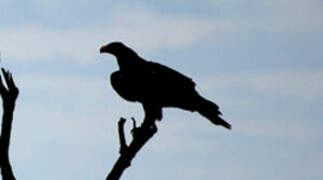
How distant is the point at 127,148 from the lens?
23.0 feet

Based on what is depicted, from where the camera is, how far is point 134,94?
36.5 ft

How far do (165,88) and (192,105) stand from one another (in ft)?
1.99

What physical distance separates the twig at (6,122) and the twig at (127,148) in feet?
3.27

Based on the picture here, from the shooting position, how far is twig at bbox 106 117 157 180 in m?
6.39

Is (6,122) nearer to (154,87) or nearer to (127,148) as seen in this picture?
(127,148)

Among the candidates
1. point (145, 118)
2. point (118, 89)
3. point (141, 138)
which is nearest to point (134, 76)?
point (118, 89)

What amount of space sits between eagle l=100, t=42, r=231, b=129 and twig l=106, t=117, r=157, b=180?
2.37 metres

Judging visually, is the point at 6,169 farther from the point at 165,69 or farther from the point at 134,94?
the point at 165,69

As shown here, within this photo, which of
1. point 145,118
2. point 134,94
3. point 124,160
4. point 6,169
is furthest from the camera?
point 134,94

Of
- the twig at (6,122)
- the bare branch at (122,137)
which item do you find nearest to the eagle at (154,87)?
the bare branch at (122,137)

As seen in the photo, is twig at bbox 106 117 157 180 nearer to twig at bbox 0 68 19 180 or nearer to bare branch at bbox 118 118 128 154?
bare branch at bbox 118 118 128 154

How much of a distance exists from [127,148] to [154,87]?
4.00 metres

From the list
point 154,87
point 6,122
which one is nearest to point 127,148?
point 6,122

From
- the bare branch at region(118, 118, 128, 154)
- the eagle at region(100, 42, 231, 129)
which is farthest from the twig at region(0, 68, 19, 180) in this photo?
the eagle at region(100, 42, 231, 129)
